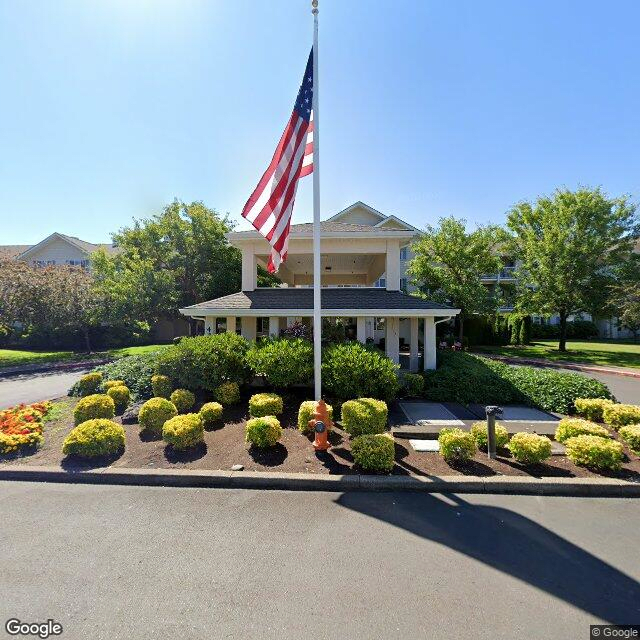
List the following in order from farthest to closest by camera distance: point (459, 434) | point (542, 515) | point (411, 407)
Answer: point (411, 407) → point (459, 434) → point (542, 515)

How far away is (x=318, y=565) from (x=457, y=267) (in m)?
22.2

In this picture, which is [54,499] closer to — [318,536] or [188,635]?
[188,635]

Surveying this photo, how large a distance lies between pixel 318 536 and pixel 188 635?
149cm

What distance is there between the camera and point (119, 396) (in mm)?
7926

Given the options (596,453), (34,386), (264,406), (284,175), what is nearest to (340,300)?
(264,406)

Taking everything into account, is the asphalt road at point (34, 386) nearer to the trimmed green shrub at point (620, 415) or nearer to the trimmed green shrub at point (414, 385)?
the trimmed green shrub at point (414, 385)

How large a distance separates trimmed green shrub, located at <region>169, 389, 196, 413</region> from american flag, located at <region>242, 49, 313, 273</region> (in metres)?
4.22

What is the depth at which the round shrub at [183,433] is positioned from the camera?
542 centimetres

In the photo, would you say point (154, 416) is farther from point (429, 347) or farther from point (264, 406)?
point (429, 347)

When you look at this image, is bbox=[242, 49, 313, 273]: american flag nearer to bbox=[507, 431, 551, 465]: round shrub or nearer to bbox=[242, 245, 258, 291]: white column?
bbox=[507, 431, 551, 465]: round shrub

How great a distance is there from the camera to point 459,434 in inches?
201

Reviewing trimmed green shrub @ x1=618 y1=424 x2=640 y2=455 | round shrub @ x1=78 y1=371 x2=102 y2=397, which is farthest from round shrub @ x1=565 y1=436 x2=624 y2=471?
round shrub @ x1=78 y1=371 x2=102 y2=397

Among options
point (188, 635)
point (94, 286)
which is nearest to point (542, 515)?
point (188, 635)

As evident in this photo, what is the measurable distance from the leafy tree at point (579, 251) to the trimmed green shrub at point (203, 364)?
836 inches
